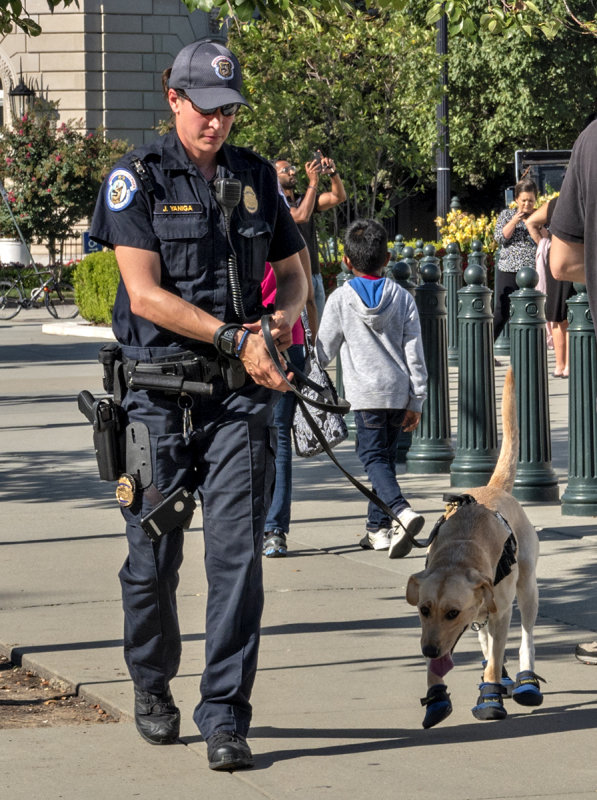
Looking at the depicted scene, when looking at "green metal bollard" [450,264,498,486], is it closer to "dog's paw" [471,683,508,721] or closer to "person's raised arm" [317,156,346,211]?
"person's raised arm" [317,156,346,211]

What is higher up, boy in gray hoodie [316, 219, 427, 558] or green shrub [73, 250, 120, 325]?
green shrub [73, 250, 120, 325]

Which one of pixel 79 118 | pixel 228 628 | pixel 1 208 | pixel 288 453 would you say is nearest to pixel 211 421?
pixel 228 628

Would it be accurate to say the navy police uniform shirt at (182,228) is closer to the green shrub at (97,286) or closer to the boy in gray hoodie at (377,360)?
the boy in gray hoodie at (377,360)

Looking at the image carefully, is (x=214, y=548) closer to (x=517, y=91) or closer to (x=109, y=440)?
(x=109, y=440)

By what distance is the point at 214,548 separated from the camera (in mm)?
4406

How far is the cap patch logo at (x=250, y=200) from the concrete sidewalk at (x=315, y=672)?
64.9 inches

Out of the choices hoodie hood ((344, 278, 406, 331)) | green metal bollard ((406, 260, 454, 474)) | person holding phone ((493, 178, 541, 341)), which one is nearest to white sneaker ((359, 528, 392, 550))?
hoodie hood ((344, 278, 406, 331))

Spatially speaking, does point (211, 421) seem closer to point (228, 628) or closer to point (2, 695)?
point (228, 628)

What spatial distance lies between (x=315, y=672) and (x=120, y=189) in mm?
1946

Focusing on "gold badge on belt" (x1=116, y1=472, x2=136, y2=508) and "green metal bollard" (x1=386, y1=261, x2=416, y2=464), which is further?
"green metal bollard" (x1=386, y1=261, x2=416, y2=464)

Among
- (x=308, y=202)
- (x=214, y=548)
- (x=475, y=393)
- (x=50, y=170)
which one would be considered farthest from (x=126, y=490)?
(x=50, y=170)

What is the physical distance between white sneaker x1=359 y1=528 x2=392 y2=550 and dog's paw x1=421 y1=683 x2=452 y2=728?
8.97 ft

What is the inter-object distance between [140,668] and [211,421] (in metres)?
0.79

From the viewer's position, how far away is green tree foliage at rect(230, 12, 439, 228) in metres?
26.0
